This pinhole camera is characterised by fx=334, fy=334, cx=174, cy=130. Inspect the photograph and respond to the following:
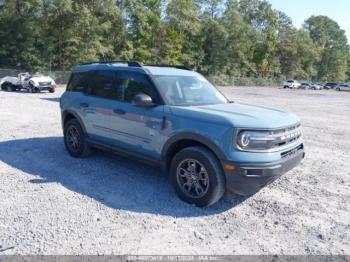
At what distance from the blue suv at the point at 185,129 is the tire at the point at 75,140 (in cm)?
2

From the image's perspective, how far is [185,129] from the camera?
4.51 meters

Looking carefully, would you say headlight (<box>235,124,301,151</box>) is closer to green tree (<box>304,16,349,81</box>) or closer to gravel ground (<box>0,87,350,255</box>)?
gravel ground (<box>0,87,350,255</box>)

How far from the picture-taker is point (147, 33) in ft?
167

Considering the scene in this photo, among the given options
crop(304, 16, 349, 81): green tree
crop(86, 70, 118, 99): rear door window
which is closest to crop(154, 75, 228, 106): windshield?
crop(86, 70, 118, 99): rear door window

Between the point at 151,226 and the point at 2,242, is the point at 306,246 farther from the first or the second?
the point at 2,242

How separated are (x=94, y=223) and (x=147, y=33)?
163 ft

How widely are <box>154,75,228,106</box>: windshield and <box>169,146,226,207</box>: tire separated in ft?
2.87

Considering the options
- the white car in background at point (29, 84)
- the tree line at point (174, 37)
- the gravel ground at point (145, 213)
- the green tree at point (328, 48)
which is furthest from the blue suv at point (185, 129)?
the green tree at point (328, 48)

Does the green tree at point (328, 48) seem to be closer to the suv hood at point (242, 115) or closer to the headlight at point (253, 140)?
the suv hood at point (242, 115)

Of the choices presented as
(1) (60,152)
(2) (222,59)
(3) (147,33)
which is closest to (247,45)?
(2) (222,59)

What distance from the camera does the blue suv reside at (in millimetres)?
4137

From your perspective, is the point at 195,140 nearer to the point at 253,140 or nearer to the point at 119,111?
the point at 253,140

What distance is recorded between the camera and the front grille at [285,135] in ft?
14.0

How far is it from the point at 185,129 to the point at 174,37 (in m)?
51.7
